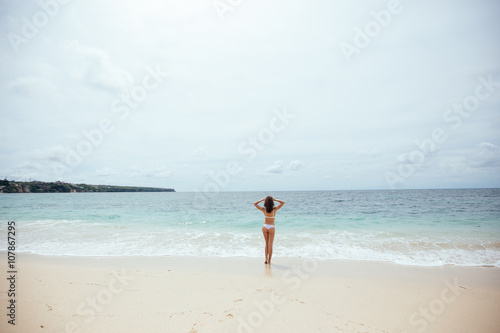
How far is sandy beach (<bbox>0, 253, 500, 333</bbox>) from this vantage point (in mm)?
4004

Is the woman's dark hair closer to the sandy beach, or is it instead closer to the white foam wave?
the sandy beach

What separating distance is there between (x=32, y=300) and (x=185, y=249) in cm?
547

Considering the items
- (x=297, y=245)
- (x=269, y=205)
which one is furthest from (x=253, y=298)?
(x=297, y=245)

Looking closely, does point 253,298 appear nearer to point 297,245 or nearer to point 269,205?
point 269,205

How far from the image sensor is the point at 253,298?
4977 mm

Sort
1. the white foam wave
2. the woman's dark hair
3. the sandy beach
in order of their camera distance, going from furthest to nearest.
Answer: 1. the white foam wave
2. the woman's dark hair
3. the sandy beach

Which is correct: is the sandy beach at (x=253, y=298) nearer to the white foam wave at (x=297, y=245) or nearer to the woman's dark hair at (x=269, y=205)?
the white foam wave at (x=297, y=245)

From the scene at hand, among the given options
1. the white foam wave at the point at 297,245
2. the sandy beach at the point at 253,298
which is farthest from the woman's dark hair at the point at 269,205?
the white foam wave at the point at 297,245

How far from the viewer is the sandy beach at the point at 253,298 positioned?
13.1 feet

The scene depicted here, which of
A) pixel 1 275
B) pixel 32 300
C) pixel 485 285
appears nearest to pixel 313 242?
pixel 485 285

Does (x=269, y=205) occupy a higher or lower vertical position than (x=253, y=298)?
higher

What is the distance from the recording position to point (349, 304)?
4.76m

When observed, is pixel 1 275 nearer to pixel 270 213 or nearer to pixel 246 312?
pixel 246 312

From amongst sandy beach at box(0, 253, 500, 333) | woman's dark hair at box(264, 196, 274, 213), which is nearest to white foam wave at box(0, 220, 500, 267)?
sandy beach at box(0, 253, 500, 333)
